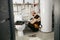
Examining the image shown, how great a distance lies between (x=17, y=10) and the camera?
5.00 meters

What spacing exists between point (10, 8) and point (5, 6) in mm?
206

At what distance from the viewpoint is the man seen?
187 inches

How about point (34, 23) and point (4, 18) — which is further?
point (34, 23)

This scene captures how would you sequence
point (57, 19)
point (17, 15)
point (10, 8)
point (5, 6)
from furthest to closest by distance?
point (17, 15)
point (10, 8)
point (5, 6)
point (57, 19)

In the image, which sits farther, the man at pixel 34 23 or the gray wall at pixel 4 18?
the man at pixel 34 23

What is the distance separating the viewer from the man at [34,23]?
4.74 meters

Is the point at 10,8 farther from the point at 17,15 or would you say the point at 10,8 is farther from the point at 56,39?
the point at 17,15

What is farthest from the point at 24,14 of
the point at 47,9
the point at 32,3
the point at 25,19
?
the point at 47,9

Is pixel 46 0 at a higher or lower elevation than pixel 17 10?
higher

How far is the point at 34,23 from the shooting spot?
4750mm

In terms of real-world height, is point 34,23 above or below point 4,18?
below

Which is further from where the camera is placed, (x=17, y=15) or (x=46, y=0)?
(x=17, y=15)

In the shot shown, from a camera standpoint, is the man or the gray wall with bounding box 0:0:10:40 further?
the man

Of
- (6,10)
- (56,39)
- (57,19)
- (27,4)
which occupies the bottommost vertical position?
(56,39)
